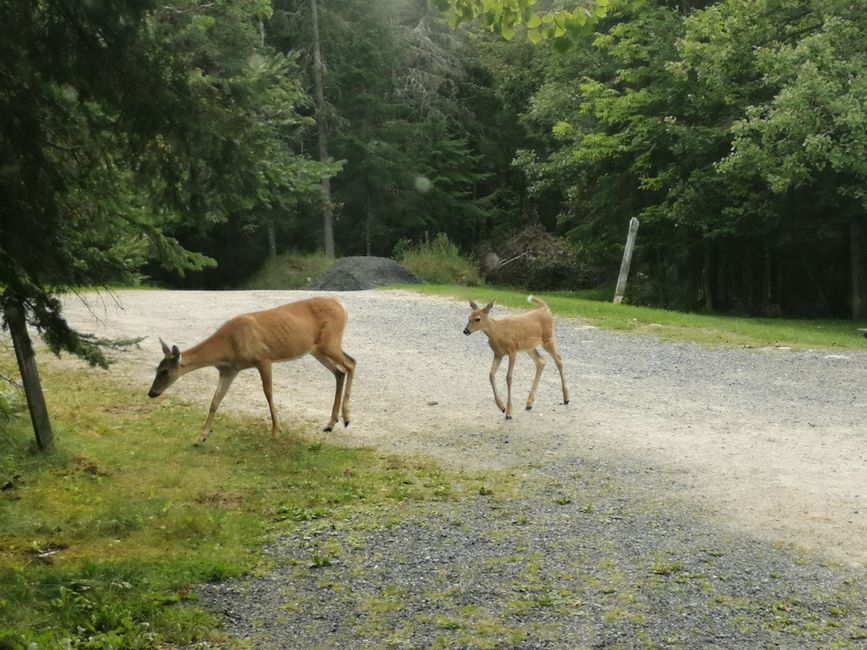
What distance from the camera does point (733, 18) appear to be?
77.0ft

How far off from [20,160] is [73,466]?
3.50 metres

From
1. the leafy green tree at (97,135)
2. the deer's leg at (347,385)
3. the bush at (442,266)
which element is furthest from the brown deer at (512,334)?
the bush at (442,266)

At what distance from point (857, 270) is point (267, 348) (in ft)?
63.0

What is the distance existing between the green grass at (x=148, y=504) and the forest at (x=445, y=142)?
1566 millimetres

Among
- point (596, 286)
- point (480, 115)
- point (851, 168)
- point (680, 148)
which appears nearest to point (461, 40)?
point (480, 115)

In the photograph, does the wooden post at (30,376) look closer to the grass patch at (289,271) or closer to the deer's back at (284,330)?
the deer's back at (284,330)

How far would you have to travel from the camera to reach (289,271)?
33.8 m

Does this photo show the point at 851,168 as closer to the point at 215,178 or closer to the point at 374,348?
the point at 374,348

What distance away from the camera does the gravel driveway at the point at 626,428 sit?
7.13 m

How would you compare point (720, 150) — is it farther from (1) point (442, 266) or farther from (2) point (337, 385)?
(2) point (337, 385)

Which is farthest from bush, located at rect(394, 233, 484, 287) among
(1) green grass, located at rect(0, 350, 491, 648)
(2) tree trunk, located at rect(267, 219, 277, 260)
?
(1) green grass, located at rect(0, 350, 491, 648)

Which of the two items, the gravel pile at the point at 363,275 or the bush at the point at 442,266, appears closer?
the gravel pile at the point at 363,275

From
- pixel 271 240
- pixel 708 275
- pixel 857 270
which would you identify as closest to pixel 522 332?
pixel 857 270

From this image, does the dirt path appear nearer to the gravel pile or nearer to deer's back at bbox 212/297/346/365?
deer's back at bbox 212/297/346/365
